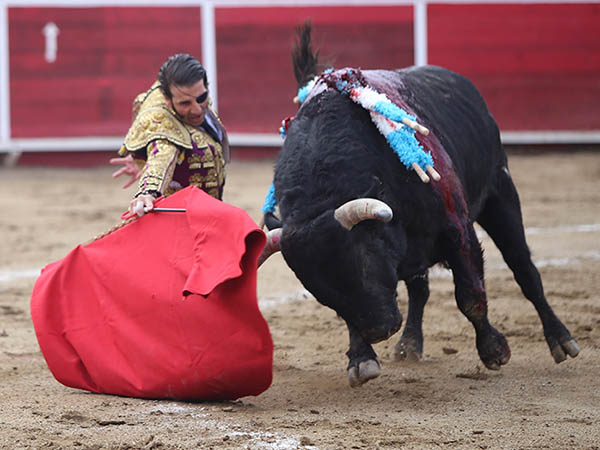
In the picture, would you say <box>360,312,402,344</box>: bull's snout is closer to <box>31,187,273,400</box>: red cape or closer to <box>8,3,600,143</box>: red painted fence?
<box>31,187,273,400</box>: red cape

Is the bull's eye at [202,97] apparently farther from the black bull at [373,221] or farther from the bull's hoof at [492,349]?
the bull's hoof at [492,349]

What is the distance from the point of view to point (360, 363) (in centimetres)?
266

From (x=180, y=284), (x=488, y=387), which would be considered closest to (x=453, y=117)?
(x=488, y=387)

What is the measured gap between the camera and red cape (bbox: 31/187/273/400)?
2.51 metres

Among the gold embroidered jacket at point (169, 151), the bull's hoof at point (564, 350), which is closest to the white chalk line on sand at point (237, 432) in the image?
the gold embroidered jacket at point (169, 151)

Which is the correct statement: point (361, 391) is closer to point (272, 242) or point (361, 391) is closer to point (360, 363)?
point (360, 363)

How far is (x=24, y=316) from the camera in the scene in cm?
389

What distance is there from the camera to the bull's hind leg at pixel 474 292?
2824 mm

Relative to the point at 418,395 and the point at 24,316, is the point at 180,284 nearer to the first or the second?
the point at 418,395

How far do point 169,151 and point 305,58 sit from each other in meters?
0.70

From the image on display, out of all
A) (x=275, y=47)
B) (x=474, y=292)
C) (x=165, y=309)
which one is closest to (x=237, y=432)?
(x=165, y=309)

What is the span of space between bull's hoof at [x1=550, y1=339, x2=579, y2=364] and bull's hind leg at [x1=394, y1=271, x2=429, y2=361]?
1.41ft

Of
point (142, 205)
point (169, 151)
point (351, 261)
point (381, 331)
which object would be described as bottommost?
point (381, 331)

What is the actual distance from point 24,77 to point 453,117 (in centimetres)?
630
